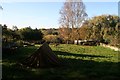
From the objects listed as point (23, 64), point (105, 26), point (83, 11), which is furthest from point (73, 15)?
point (23, 64)

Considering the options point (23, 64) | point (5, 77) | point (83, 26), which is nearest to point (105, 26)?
point (83, 26)

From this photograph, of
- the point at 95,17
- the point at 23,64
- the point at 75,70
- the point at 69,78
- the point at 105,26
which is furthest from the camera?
the point at 95,17

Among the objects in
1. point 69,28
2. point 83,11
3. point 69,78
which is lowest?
point 69,78

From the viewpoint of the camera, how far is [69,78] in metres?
13.9

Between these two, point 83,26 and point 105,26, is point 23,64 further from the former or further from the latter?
point 105,26

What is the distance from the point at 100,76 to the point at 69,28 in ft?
135

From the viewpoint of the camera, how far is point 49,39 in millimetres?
60094

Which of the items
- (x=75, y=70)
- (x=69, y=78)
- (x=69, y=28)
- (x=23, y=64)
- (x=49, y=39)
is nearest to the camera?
(x=69, y=78)

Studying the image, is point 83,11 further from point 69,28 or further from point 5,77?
point 5,77

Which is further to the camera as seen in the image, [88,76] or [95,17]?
[95,17]

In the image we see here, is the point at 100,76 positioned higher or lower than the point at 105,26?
lower

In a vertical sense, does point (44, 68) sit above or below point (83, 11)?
below

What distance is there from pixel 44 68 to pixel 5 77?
3.99 metres

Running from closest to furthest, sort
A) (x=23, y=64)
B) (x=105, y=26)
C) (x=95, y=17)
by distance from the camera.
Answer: (x=23, y=64), (x=105, y=26), (x=95, y=17)
